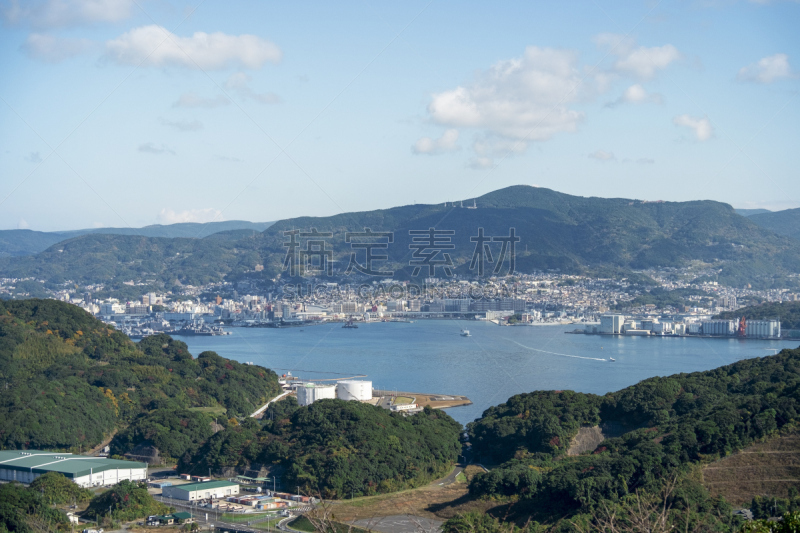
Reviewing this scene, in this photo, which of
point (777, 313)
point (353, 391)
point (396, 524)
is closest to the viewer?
point (396, 524)

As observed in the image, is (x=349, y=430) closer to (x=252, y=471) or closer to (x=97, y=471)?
(x=252, y=471)

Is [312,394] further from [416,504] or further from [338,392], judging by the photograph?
[416,504]

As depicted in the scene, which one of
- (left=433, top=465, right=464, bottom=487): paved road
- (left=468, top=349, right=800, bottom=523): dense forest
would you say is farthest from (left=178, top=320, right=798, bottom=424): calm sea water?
(left=433, top=465, right=464, bottom=487): paved road

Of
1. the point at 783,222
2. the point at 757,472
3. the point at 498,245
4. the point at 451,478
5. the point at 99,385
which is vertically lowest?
the point at 451,478

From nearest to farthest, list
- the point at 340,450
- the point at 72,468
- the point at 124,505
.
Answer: the point at 124,505
the point at 72,468
the point at 340,450

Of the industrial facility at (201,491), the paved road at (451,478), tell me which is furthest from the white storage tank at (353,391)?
the industrial facility at (201,491)

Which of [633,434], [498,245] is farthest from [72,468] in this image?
[498,245]

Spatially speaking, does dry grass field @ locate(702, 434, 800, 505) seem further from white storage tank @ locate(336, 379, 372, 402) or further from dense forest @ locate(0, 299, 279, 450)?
white storage tank @ locate(336, 379, 372, 402)
